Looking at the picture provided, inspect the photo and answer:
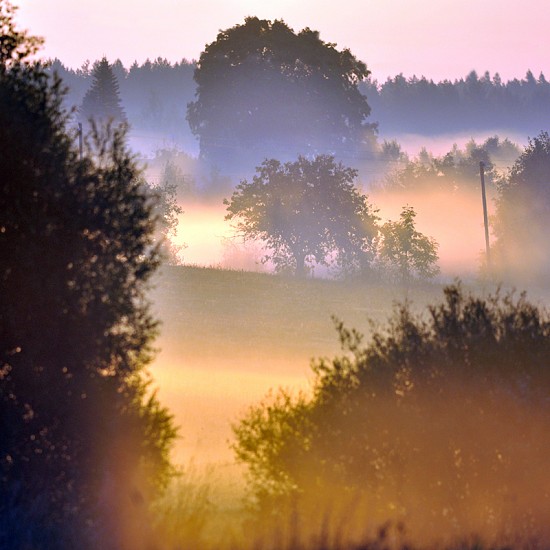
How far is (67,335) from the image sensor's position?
1677 centimetres

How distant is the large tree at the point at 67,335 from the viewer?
16.7 meters

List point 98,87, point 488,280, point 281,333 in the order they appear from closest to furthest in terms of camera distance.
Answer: point 281,333 < point 488,280 < point 98,87

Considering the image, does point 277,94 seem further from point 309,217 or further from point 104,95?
point 309,217

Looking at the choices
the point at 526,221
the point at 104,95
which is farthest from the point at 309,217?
the point at 104,95

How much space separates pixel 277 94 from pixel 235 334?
7867 centimetres

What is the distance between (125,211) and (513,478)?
22.8 feet

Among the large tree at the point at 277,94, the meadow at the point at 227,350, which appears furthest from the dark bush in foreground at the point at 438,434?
the large tree at the point at 277,94

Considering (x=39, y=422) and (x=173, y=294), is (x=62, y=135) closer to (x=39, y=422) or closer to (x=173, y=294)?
(x=39, y=422)

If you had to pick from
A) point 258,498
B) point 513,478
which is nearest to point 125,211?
point 258,498

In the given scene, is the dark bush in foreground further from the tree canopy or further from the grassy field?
the tree canopy

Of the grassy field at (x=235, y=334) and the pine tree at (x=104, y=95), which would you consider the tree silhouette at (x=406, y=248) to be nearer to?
the grassy field at (x=235, y=334)

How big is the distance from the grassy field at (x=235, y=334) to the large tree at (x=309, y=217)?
25.3ft

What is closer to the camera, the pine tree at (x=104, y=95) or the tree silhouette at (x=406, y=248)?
the tree silhouette at (x=406, y=248)

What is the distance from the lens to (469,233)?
144625mm
